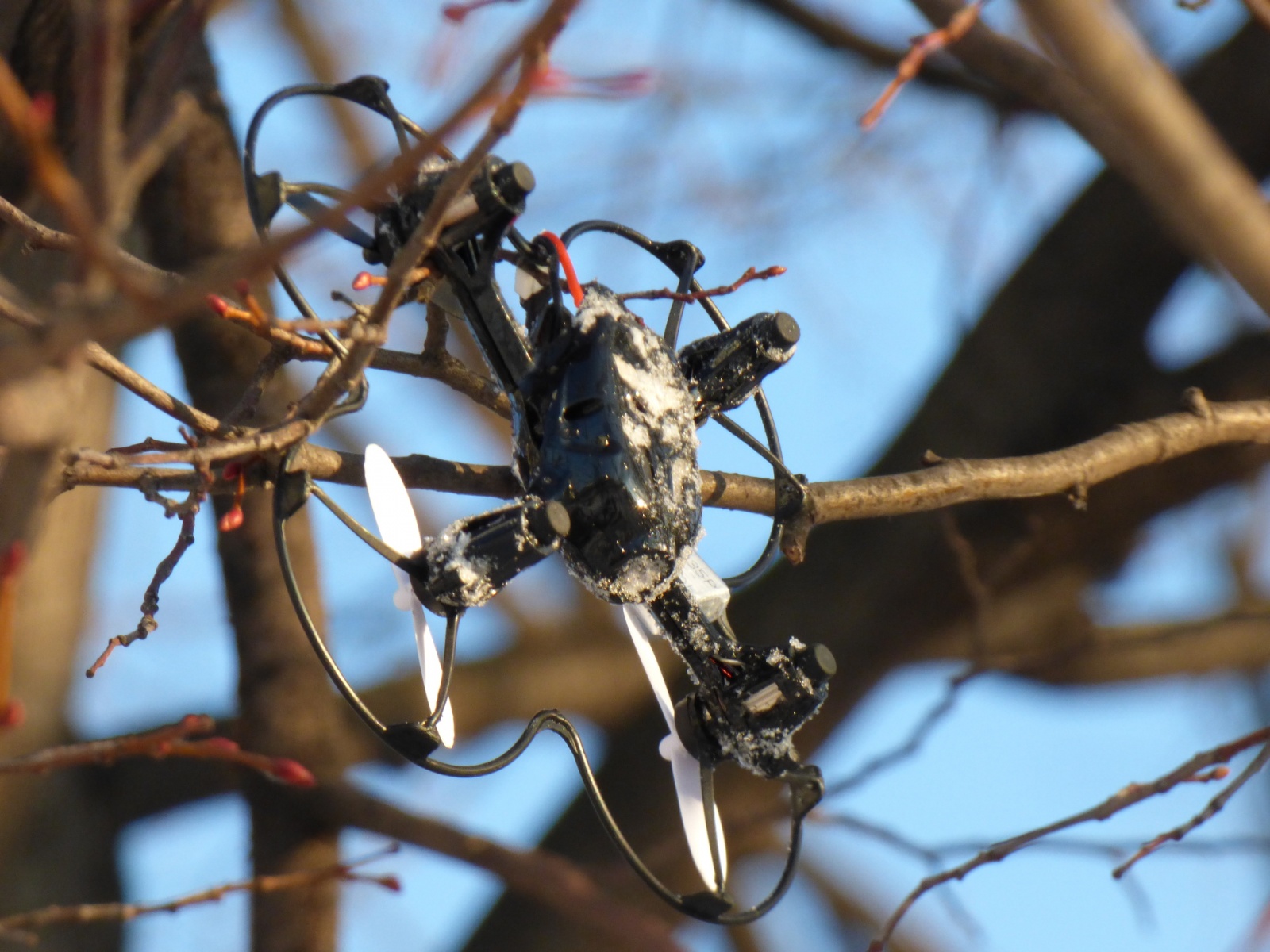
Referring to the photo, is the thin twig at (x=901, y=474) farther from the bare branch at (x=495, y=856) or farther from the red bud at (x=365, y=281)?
the bare branch at (x=495, y=856)

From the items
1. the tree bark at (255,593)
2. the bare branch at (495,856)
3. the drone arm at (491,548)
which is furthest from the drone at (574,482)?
the tree bark at (255,593)

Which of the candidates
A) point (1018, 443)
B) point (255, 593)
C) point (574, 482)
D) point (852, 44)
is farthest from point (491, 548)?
point (852, 44)

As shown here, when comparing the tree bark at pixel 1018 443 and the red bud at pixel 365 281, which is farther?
the tree bark at pixel 1018 443

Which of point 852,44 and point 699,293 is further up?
point 852,44

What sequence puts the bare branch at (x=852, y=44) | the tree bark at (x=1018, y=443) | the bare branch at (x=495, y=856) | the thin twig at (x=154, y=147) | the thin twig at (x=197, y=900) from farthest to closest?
the bare branch at (x=852, y=44) → the tree bark at (x=1018, y=443) → the bare branch at (x=495, y=856) → the thin twig at (x=197, y=900) → the thin twig at (x=154, y=147)

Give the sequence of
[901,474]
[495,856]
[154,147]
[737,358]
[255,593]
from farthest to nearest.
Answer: [255,593], [495,856], [901,474], [737,358], [154,147]

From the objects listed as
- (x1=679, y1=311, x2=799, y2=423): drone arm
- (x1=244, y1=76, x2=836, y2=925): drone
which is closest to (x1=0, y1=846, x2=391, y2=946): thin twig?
(x1=244, y1=76, x2=836, y2=925): drone

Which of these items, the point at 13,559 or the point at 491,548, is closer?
the point at 13,559

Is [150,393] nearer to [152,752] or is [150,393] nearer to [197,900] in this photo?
[152,752]
